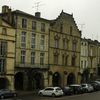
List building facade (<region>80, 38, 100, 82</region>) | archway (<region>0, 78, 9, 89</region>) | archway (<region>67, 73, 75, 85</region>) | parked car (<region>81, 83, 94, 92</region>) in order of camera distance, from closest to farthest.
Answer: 1. archway (<region>0, 78, 9, 89</region>)
2. parked car (<region>81, 83, 94, 92</region>)
3. archway (<region>67, 73, 75, 85</region>)
4. building facade (<region>80, 38, 100, 82</region>)

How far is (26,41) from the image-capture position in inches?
3007

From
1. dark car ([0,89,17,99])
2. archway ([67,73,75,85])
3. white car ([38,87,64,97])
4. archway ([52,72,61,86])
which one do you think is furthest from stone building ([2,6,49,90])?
dark car ([0,89,17,99])

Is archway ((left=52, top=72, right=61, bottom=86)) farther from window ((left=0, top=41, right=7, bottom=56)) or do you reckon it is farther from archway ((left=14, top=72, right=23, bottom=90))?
window ((left=0, top=41, right=7, bottom=56))

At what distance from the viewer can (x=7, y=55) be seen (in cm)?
7119

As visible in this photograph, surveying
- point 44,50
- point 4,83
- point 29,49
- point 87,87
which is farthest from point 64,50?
point 4,83

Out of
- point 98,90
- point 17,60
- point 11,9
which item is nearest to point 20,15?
point 11,9

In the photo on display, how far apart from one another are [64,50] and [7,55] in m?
19.8

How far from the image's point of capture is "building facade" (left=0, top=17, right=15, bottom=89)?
70062mm

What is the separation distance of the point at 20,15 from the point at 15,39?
4855 millimetres

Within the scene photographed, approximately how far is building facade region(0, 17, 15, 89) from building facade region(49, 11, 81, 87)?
12.5 meters

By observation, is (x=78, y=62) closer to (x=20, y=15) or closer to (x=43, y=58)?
(x=43, y=58)

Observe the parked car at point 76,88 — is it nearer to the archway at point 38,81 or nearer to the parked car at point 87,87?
the parked car at point 87,87

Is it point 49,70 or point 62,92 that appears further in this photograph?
point 49,70

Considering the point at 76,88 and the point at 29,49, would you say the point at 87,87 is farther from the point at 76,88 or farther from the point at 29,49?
the point at 29,49
